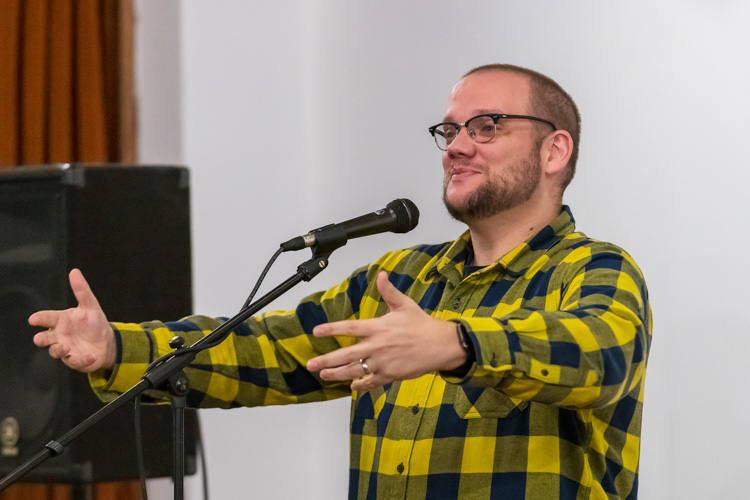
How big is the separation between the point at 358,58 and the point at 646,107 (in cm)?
132

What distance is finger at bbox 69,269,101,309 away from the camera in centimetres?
161

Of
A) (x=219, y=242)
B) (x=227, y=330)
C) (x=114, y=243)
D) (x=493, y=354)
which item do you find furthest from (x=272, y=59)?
(x=493, y=354)

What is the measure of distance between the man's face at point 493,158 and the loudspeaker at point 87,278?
657mm

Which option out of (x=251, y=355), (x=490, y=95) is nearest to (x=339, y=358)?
(x=251, y=355)

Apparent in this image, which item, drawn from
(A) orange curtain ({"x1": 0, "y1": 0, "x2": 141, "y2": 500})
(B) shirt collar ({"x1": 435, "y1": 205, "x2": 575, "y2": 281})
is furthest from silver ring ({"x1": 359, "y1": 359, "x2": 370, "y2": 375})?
(A) orange curtain ({"x1": 0, "y1": 0, "x2": 141, "y2": 500})

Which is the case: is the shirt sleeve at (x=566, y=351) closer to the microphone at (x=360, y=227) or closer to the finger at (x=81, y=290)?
the microphone at (x=360, y=227)

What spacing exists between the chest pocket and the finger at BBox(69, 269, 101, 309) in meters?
0.67

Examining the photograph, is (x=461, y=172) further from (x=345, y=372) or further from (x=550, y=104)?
(x=345, y=372)

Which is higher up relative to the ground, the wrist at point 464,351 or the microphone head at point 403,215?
the microphone head at point 403,215

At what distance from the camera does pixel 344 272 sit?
3.32m

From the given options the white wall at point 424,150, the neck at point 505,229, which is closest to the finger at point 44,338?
the neck at point 505,229

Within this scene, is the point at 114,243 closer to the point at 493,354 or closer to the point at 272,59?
the point at 493,354

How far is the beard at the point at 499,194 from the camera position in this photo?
6.16ft

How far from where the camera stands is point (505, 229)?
6.28 feet
